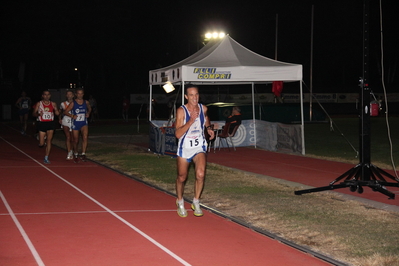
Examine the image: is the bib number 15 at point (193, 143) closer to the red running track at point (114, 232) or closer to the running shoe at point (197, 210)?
the running shoe at point (197, 210)

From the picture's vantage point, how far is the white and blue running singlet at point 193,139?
26.0 feet

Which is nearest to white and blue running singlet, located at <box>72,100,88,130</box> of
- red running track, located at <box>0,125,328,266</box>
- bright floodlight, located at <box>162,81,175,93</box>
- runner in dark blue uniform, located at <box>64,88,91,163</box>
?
runner in dark blue uniform, located at <box>64,88,91,163</box>

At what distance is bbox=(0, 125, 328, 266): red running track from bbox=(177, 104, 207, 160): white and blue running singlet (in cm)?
99

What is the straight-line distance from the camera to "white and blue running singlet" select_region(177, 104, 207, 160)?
26.0 ft

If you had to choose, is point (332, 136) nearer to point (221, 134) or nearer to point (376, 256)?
point (221, 134)

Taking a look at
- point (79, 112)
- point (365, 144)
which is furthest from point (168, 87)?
point (365, 144)

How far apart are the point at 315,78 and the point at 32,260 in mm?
68760

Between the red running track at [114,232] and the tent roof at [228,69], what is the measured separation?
Result: 5.64 m

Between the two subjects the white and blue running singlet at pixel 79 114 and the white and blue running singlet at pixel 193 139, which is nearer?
the white and blue running singlet at pixel 193 139

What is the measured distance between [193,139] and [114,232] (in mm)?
1633

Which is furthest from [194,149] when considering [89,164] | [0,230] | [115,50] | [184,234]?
[115,50]

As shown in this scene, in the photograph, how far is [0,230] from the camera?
24.3 feet

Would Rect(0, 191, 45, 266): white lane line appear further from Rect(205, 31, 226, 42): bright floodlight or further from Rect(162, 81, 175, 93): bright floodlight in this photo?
Rect(205, 31, 226, 42): bright floodlight

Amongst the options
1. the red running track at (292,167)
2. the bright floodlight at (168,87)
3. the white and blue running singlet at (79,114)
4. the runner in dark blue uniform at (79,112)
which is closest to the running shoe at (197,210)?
the red running track at (292,167)
